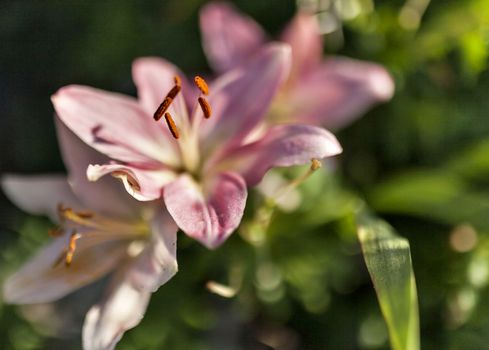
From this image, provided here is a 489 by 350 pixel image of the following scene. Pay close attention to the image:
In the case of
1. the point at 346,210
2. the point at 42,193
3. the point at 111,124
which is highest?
the point at 111,124

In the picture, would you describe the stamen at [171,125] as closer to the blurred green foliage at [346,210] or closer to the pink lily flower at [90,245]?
the pink lily flower at [90,245]

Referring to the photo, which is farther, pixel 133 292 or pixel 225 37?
pixel 225 37

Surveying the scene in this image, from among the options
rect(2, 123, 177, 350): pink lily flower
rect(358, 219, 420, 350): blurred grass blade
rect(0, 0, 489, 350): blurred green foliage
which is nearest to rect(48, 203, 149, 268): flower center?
rect(2, 123, 177, 350): pink lily flower

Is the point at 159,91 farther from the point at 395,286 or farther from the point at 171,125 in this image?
the point at 395,286

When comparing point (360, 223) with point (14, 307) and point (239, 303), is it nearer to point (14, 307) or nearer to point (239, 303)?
point (239, 303)

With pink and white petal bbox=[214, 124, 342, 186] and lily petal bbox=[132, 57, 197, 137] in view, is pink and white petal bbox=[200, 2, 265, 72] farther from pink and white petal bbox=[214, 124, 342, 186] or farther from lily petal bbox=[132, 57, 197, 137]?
pink and white petal bbox=[214, 124, 342, 186]

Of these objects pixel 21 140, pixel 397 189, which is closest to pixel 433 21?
pixel 397 189

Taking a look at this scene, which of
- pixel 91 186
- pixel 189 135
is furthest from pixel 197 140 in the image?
pixel 91 186
